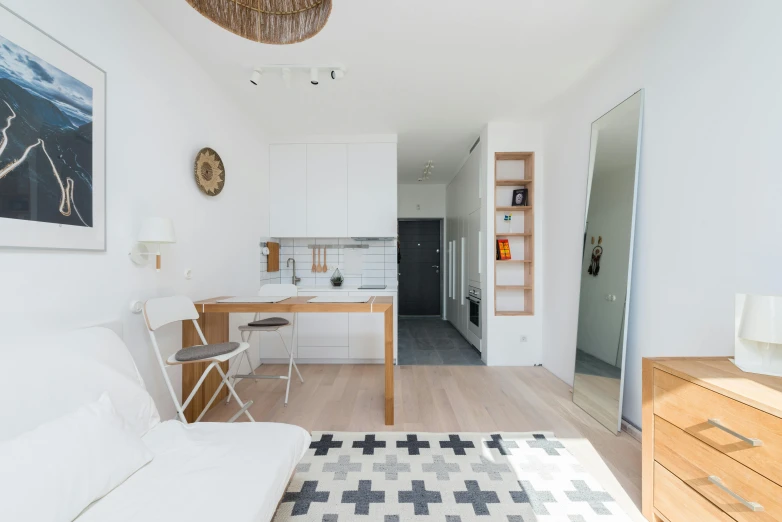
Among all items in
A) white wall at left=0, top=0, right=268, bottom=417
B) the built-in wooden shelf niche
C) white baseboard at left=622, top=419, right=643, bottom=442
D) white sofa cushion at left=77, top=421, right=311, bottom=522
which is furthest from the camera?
the built-in wooden shelf niche

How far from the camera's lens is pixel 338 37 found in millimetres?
2209

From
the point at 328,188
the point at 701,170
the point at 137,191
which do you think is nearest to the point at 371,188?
the point at 328,188

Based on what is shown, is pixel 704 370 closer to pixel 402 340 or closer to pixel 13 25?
pixel 13 25

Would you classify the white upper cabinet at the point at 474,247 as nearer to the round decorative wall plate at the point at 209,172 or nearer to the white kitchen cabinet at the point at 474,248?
the white kitchen cabinet at the point at 474,248

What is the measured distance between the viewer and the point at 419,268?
6863 millimetres

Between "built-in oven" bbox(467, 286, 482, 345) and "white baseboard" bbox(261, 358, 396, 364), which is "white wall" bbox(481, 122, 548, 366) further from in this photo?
"white baseboard" bbox(261, 358, 396, 364)

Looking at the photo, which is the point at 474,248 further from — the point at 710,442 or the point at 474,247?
the point at 710,442

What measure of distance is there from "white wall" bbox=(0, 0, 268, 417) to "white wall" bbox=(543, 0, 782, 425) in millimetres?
3098

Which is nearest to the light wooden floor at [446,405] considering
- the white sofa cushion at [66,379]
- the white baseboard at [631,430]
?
the white baseboard at [631,430]

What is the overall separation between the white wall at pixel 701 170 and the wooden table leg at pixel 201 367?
3.04 metres

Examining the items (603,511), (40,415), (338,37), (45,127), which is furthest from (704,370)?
(45,127)

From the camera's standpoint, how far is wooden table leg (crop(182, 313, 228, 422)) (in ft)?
7.92

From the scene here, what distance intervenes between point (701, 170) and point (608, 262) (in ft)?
2.70

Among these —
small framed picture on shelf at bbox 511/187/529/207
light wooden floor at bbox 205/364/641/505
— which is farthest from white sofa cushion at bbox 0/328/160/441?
small framed picture on shelf at bbox 511/187/529/207
